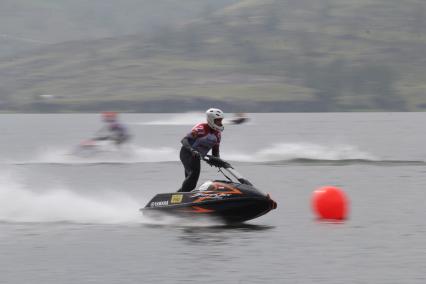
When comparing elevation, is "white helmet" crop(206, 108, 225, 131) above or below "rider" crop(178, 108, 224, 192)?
above

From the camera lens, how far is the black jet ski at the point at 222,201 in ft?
71.4

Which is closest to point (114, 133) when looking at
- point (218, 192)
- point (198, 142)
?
point (198, 142)

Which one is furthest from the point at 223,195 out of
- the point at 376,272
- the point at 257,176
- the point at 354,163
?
the point at 354,163

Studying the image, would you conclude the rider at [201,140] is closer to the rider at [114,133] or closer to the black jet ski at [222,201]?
the black jet ski at [222,201]

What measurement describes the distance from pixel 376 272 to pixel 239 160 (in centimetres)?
3535

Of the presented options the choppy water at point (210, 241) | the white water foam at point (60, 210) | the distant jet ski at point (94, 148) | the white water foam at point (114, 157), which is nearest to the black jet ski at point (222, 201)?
the choppy water at point (210, 241)

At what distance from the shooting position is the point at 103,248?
795 inches

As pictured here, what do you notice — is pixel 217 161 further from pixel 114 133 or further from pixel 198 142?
pixel 114 133

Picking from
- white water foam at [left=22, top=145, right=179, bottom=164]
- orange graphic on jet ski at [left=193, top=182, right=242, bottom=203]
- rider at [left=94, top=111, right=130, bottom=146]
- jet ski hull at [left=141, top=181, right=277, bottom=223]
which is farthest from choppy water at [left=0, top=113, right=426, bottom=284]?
white water foam at [left=22, top=145, right=179, bottom=164]

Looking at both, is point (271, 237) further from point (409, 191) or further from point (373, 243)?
point (409, 191)

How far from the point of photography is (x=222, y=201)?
21922mm

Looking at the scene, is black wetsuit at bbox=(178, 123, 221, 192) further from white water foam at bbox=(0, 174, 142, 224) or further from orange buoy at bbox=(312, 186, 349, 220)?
orange buoy at bbox=(312, 186, 349, 220)

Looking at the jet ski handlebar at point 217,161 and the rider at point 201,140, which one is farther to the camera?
the rider at point 201,140

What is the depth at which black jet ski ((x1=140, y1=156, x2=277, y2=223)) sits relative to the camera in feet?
71.4
